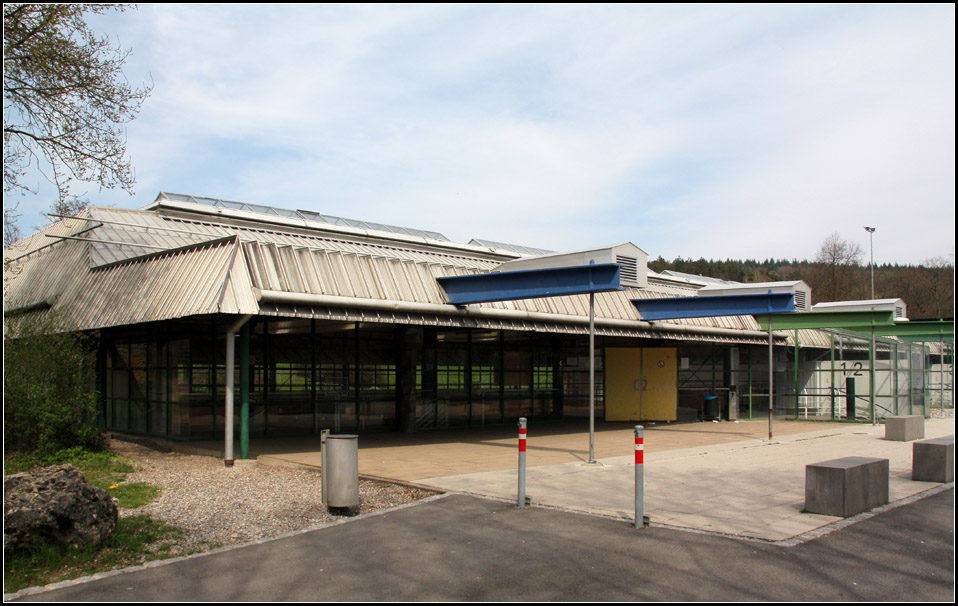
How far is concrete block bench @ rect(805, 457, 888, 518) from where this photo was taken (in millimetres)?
8836

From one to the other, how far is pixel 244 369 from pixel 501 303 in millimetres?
6393

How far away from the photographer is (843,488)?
8.78 metres

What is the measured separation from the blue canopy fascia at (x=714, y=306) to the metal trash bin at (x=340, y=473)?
13295 mm

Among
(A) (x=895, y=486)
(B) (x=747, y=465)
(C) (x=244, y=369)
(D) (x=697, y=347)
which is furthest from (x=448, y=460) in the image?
(D) (x=697, y=347)

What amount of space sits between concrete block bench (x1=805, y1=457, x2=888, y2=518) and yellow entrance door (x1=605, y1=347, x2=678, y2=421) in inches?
614

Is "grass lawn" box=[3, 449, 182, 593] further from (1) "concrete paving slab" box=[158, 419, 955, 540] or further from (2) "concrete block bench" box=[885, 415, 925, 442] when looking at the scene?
(2) "concrete block bench" box=[885, 415, 925, 442]

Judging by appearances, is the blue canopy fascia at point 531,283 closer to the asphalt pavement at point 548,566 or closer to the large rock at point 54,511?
the asphalt pavement at point 548,566

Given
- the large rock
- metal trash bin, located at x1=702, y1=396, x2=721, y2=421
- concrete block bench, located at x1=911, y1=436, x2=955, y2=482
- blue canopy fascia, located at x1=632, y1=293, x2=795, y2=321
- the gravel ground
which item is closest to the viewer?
the large rock

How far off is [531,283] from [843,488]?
26.2 feet

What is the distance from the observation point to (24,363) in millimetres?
13445

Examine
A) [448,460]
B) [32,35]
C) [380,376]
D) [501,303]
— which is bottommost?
[448,460]

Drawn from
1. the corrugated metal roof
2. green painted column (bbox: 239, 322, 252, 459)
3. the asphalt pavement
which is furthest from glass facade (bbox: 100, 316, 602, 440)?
the asphalt pavement

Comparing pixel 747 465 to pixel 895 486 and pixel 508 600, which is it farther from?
pixel 508 600

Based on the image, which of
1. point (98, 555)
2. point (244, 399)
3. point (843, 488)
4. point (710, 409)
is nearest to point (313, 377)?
point (244, 399)
